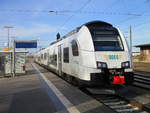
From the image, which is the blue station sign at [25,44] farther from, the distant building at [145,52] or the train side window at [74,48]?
the distant building at [145,52]

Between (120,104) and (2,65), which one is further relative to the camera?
(2,65)

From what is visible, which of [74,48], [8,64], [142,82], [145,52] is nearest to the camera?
[74,48]

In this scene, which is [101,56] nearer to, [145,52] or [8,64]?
[8,64]

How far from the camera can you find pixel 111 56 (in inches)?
308

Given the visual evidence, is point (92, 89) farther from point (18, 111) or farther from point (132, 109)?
point (18, 111)

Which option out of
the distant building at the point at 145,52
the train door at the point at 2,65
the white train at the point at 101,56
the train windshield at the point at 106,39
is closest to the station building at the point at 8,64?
the train door at the point at 2,65

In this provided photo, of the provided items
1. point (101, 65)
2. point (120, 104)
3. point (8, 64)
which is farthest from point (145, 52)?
point (120, 104)

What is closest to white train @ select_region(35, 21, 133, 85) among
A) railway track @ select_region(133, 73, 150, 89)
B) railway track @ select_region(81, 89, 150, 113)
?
railway track @ select_region(81, 89, 150, 113)

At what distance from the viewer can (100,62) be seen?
7.64 meters

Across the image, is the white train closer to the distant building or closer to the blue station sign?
the blue station sign

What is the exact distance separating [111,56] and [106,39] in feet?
2.99

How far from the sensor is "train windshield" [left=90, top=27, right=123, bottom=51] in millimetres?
8141

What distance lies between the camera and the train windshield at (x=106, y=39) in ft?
26.7

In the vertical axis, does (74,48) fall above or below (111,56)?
above
